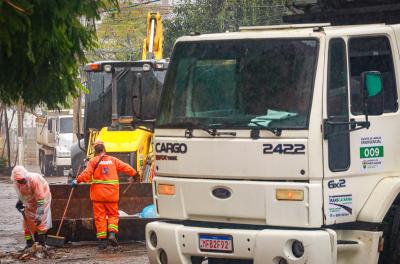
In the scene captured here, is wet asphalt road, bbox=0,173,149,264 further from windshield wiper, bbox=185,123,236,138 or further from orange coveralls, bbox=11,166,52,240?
windshield wiper, bbox=185,123,236,138

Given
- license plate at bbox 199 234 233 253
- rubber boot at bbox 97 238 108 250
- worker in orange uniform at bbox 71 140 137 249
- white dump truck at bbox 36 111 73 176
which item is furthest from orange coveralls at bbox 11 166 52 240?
white dump truck at bbox 36 111 73 176

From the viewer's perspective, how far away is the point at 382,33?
8.79 m

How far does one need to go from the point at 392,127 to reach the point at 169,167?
6.99 feet

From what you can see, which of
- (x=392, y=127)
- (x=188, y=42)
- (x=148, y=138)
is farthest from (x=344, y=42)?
(x=148, y=138)

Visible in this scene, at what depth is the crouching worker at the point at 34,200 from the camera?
13031mm

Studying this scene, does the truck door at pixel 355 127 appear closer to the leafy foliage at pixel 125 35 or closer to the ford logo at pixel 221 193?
the ford logo at pixel 221 193

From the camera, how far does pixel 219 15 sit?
34.2 metres

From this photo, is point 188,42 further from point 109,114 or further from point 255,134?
point 109,114

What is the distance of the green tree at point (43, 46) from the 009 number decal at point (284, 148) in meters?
1.88

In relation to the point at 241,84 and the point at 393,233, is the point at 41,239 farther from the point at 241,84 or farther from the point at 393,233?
the point at 393,233

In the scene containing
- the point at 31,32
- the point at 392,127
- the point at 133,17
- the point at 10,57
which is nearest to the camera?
the point at 31,32

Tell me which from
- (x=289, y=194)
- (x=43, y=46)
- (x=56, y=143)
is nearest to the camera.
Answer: (x=43, y=46)

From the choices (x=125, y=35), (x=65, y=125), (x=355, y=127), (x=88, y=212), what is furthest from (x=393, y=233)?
(x=125, y=35)

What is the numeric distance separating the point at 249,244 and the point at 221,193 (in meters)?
0.56
